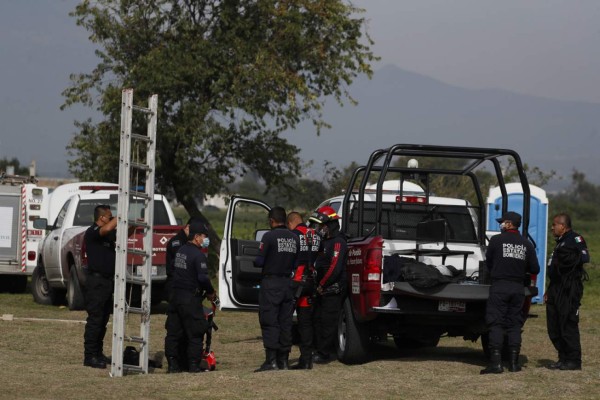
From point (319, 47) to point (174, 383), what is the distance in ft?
63.9

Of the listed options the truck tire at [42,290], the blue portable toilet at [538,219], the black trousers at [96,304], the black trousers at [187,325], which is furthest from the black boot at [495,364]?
the blue portable toilet at [538,219]

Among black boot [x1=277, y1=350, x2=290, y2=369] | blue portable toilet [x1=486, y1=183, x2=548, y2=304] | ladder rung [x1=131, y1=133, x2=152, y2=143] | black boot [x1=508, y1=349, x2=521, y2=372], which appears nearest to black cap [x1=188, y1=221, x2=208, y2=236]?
ladder rung [x1=131, y1=133, x2=152, y2=143]

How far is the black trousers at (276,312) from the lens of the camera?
41.7 feet

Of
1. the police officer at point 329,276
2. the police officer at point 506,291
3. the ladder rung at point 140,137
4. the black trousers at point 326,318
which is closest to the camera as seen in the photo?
the ladder rung at point 140,137

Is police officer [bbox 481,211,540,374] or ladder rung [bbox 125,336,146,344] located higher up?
police officer [bbox 481,211,540,374]

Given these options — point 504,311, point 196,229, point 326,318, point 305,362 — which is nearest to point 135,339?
point 196,229

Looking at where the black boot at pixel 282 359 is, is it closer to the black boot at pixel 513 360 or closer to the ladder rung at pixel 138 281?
the ladder rung at pixel 138 281

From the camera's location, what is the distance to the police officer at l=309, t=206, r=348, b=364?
13.2m

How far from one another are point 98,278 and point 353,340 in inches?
110

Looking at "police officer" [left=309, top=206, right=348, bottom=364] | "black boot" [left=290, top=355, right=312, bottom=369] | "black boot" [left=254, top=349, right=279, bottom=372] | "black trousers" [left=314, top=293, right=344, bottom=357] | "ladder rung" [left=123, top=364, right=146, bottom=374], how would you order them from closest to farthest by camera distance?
"ladder rung" [left=123, top=364, right=146, bottom=374], "black boot" [left=254, top=349, right=279, bottom=372], "black boot" [left=290, top=355, right=312, bottom=369], "police officer" [left=309, top=206, right=348, bottom=364], "black trousers" [left=314, top=293, right=344, bottom=357]

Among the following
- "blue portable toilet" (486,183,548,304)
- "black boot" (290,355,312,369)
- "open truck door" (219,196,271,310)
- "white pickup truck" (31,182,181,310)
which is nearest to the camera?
"black boot" (290,355,312,369)

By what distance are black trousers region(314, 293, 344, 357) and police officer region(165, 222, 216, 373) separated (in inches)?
55.1

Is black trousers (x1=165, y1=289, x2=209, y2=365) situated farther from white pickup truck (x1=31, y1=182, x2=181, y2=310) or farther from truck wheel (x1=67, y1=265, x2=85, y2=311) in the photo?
truck wheel (x1=67, y1=265, x2=85, y2=311)

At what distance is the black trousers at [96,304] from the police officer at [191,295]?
0.73 m
